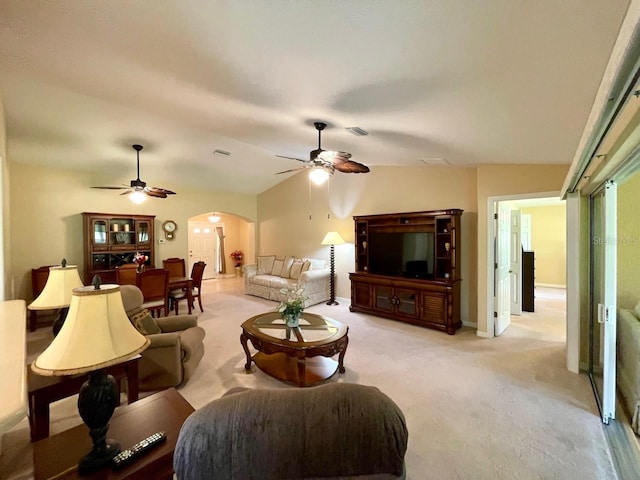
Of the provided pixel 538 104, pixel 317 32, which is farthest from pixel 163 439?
pixel 538 104

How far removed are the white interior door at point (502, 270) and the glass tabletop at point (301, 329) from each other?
2619 mm

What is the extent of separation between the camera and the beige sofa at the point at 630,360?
6.91 feet

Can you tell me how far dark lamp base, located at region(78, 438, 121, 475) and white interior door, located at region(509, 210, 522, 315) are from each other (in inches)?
224

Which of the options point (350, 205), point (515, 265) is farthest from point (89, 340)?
point (515, 265)

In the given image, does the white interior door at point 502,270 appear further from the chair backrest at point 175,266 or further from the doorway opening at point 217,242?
the doorway opening at point 217,242

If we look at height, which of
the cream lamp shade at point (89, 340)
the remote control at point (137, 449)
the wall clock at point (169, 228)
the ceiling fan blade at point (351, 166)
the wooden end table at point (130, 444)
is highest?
the ceiling fan blade at point (351, 166)

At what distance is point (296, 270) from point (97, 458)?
5534 millimetres

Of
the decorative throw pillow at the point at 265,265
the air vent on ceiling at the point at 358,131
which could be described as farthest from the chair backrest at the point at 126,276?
the air vent on ceiling at the point at 358,131

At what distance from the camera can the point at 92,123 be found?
4105 millimetres

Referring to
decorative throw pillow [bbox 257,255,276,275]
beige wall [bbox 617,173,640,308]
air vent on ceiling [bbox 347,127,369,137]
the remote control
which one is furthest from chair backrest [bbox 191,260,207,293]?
beige wall [bbox 617,173,640,308]

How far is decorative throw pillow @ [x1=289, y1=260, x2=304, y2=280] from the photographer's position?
6610 mm

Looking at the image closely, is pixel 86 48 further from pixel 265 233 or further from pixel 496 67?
pixel 265 233

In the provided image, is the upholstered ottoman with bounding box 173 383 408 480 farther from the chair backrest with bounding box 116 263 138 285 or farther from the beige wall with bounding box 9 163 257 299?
the beige wall with bounding box 9 163 257 299

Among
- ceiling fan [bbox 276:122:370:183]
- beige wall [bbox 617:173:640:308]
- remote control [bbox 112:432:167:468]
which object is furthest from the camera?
ceiling fan [bbox 276:122:370:183]
